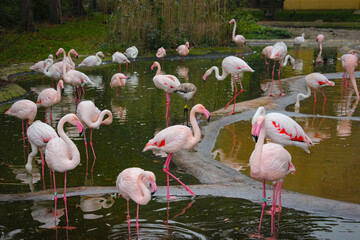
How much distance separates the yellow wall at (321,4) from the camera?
4309cm

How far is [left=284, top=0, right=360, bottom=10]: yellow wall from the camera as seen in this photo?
4309cm

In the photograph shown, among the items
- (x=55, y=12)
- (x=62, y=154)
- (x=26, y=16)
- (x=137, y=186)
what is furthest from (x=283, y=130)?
(x=55, y=12)

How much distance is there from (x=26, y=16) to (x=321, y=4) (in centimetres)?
2900

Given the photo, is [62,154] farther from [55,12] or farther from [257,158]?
[55,12]

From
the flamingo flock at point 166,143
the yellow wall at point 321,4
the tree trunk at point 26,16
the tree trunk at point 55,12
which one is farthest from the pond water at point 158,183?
the yellow wall at point 321,4

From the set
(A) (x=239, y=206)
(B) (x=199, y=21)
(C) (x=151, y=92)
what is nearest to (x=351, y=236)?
(A) (x=239, y=206)

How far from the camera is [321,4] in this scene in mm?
44156

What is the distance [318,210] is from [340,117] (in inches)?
187

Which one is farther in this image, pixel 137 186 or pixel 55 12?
pixel 55 12

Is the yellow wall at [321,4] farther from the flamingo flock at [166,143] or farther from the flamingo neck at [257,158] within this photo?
the flamingo neck at [257,158]

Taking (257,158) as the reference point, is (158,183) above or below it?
below

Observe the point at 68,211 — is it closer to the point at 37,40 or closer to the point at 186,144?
the point at 186,144

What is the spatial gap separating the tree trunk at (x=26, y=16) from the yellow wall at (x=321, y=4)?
89.4 feet

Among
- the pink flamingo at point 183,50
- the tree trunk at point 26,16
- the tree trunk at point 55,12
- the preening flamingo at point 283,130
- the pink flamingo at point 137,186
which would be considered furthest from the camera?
the tree trunk at point 55,12
